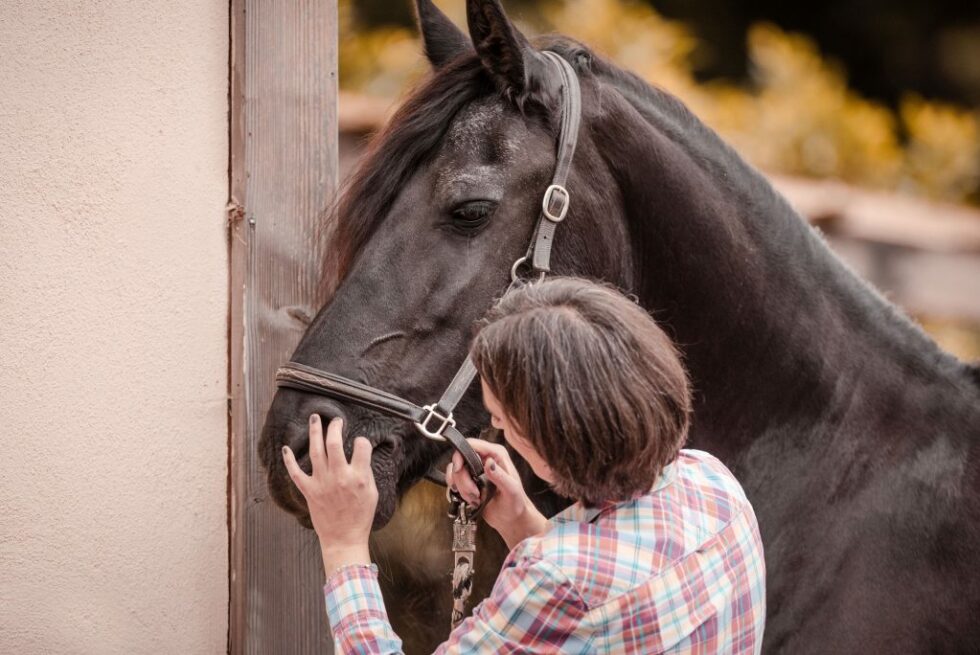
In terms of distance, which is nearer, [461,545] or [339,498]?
[339,498]

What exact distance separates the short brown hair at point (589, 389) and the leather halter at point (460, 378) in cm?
43

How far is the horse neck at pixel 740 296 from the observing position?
2176 millimetres

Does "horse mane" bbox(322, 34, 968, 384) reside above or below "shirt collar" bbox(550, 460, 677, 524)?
above

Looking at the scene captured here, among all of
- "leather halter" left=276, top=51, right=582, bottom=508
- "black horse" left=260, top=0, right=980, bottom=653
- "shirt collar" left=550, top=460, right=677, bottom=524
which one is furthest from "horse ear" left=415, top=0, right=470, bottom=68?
"shirt collar" left=550, top=460, right=677, bottom=524

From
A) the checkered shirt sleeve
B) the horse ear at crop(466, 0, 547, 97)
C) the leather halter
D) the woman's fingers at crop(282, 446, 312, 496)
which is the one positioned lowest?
the checkered shirt sleeve

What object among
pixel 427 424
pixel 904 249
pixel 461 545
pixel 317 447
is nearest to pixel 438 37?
pixel 427 424

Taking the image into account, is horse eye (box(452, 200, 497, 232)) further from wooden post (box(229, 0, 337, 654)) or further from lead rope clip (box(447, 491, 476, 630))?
lead rope clip (box(447, 491, 476, 630))

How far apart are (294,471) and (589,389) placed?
0.60 m

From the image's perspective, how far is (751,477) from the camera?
2.24 m

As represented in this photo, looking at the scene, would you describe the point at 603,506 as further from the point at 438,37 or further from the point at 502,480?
the point at 438,37

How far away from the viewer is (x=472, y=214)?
1969 mm

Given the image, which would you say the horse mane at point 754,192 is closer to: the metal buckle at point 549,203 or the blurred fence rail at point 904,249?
the metal buckle at point 549,203

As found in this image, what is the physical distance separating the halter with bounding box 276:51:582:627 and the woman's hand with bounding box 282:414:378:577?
138mm

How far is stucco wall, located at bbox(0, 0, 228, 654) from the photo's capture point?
6.22 feet
